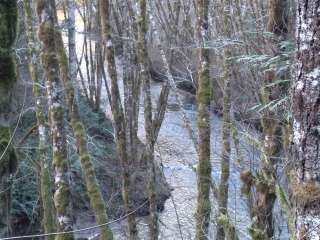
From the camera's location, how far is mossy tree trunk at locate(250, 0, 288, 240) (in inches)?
199

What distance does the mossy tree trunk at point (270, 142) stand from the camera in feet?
16.6

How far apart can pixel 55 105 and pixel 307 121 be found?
2968 mm

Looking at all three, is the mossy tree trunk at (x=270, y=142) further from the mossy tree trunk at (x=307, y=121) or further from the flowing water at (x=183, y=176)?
the mossy tree trunk at (x=307, y=121)

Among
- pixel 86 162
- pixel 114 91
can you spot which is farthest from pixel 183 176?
pixel 86 162

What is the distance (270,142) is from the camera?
5.56 m

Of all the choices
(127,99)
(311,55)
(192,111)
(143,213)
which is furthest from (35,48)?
(192,111)

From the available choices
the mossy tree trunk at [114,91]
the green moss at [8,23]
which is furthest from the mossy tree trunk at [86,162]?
the mossy tree trunk at [114,91]

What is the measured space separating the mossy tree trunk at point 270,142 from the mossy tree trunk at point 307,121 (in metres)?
2.32

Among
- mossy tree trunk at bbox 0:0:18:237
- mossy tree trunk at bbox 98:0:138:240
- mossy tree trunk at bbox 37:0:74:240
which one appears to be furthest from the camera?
mossy tree trunk at bbox 98:0:138:240

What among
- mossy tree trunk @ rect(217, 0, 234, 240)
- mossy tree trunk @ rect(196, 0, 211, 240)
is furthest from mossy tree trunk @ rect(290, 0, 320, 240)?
mossy tree trunk @ rect(217, 0, 234, 240)

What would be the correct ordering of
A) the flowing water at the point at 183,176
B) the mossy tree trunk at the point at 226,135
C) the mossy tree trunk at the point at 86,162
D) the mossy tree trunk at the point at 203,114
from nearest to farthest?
the mossy tree trunk at the point at 86,162, the mossy tree trunk at the point at 203,114, the mossy tree trunk at the point at 226,135, the flowing water at the point at 183,176

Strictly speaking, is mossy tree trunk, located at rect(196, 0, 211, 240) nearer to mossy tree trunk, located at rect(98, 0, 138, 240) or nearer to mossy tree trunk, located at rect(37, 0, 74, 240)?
mossy tree trunk, located at rect(98, 0, 138, 240)

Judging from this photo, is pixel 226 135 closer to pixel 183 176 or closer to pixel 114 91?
pixel 114 91

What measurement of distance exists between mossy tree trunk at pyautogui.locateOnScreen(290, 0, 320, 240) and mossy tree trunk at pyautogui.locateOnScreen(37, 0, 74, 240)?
2.75m
